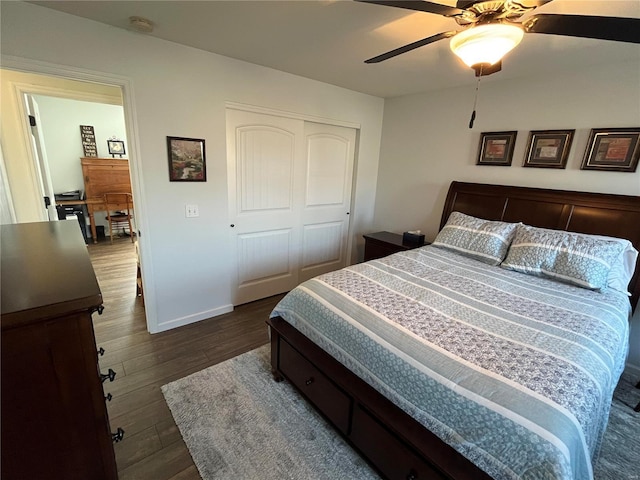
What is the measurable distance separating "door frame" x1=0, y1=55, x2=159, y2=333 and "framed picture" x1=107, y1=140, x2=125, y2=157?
10.3ft

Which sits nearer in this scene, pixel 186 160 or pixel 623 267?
pixel 623 267

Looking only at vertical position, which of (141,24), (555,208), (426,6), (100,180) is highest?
(141,24)

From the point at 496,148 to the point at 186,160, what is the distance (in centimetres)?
280

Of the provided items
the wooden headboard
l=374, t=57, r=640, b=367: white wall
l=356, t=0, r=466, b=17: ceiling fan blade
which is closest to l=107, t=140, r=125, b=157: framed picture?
l=374, t=57, r=640, b=367: white wall

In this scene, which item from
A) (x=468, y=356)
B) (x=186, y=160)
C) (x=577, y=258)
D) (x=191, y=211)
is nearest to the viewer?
(x=468, y=356)

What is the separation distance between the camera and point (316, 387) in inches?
65.7

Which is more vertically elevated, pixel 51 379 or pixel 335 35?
pixel 335 35

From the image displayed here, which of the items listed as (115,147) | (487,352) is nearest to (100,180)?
(115,147)

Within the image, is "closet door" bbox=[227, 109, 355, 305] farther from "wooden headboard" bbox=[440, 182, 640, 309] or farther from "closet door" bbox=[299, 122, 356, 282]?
"wooden headboard" bbox=[440, 182, 640, 309]

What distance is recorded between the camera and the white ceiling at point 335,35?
1.57 meters

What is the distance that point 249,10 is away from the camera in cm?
162

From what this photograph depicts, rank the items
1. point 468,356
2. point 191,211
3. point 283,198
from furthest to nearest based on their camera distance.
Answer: point 283,198
point 191,211
point 468,356

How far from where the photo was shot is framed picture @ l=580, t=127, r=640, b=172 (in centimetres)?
208

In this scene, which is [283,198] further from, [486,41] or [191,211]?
[486,41]
